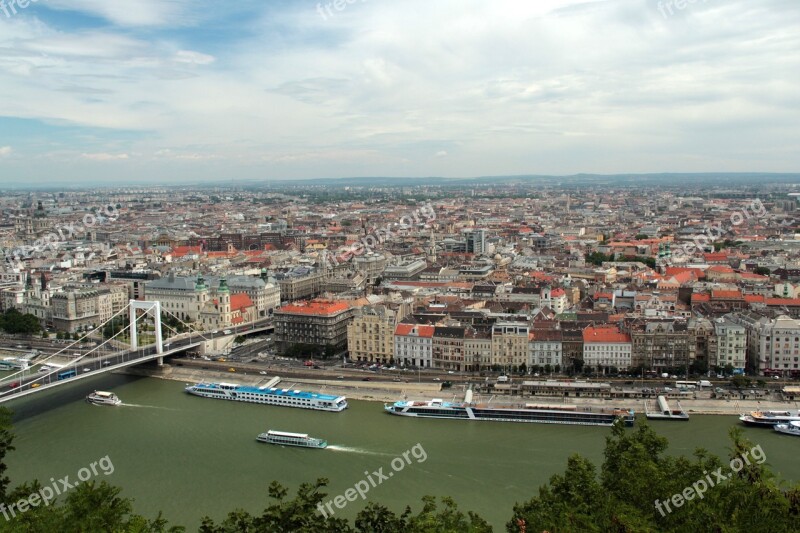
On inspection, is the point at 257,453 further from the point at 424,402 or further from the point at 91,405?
the point at 91,405

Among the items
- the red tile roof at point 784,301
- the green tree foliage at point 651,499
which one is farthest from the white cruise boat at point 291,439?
the red tile roof at point 784,301

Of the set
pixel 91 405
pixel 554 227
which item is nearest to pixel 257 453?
pixel 91 405

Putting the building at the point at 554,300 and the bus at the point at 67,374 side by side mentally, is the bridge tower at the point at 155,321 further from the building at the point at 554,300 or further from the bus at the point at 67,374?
the building at the point at 554,300

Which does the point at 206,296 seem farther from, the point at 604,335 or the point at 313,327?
Result: the point at 604,335

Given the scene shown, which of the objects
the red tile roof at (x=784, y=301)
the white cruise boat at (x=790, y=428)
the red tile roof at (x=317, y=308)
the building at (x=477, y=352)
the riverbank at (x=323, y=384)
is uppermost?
the red tile roof at (x=317, y=308)

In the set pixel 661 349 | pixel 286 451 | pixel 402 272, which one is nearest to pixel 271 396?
pixel 286 451

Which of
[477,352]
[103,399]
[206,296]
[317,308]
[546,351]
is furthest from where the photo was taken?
[206,296]
